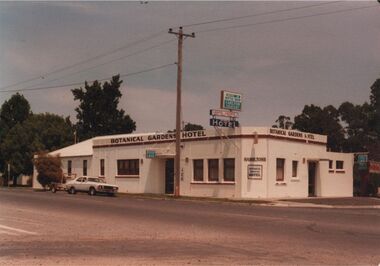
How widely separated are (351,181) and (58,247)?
41.1m

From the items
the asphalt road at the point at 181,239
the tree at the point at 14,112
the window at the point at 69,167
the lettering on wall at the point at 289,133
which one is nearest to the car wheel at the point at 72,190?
the lettering on wall at the point at 289,133

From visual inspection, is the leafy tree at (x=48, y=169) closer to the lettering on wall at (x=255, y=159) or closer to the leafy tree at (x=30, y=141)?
the leafy tree at (x=30, y=141)

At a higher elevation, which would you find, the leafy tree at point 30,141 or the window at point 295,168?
the leafy tree at point 30,141

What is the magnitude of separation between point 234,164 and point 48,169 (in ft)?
71.1

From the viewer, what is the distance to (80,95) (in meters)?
95.5

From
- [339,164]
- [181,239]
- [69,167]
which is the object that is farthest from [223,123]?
[181,239]

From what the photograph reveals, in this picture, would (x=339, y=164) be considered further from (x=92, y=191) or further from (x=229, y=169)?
(x=92, y=191)

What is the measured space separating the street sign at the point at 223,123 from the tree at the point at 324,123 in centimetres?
5162

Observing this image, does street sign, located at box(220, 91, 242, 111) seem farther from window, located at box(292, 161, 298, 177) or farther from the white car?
the white car

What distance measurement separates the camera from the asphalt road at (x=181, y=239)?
12305 mm

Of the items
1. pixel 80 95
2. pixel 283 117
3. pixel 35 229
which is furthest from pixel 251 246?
pixel 283 117

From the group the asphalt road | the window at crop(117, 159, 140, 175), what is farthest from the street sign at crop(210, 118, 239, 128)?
the asphalt road

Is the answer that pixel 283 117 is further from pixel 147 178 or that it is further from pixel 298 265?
pixel 298 265

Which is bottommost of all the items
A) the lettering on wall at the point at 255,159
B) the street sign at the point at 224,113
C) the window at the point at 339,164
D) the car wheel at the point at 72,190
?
the car wheel at the point at 72,190
